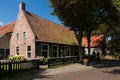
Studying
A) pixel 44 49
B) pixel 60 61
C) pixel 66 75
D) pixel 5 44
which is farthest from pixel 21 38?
pixel 66 75

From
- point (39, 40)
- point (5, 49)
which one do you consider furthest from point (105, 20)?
point (5, 49)

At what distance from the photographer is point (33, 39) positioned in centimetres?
2945

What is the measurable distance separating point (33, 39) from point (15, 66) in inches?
481

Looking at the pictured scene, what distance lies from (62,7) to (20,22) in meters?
9.62

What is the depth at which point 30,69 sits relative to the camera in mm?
19703

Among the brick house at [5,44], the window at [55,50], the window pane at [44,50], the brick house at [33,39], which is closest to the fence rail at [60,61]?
the window at [55,50]

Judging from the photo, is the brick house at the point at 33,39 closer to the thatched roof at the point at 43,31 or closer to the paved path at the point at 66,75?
the thatched roof at the point at 43,31

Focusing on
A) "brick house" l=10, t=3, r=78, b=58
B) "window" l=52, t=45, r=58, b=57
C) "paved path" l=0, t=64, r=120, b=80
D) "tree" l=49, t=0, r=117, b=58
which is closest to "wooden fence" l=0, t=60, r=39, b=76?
"paved path" l=0, t=64, r=120, b=80

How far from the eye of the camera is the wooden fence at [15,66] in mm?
16125

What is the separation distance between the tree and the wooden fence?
8.57m

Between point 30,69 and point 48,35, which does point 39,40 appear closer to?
point 48,35

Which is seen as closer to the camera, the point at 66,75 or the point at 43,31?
the point at 66,75

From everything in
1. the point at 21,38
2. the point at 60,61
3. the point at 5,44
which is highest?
the point at 21,38

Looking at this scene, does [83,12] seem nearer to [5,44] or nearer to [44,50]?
[44,50]
